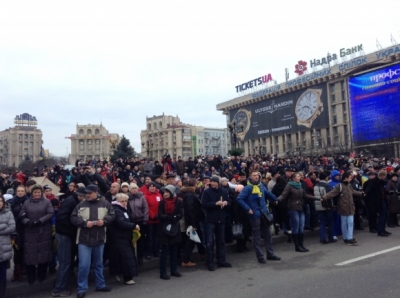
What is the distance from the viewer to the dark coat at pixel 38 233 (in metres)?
6.46

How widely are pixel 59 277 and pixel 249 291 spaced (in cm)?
319

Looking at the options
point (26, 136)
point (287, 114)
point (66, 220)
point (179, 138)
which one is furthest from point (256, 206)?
point (26, 136)

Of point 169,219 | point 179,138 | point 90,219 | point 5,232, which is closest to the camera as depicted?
point 5,232

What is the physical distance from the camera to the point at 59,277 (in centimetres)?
646

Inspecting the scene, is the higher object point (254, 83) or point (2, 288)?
point (254, 83)

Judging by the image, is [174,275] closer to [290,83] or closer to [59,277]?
[59,277]

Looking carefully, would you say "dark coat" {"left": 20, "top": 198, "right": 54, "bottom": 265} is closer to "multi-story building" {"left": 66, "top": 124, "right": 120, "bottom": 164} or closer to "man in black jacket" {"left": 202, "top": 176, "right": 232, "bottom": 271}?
"man in black jacket" {"left": 202, "top": 176, "right": 232, "bottom": 271}

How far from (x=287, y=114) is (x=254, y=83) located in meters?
11.8

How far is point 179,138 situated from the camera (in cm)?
12169

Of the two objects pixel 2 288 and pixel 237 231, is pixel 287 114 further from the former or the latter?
pixel 2 288

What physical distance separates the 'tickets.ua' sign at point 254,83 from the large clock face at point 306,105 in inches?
371

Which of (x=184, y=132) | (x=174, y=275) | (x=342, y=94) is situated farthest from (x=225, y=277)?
(x=184, y=132)

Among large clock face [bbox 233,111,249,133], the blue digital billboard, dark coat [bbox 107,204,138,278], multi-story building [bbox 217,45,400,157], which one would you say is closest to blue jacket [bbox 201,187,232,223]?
dark coat [bbox 107,204,138,278]

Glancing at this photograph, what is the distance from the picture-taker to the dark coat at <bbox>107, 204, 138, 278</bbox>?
6776mm
